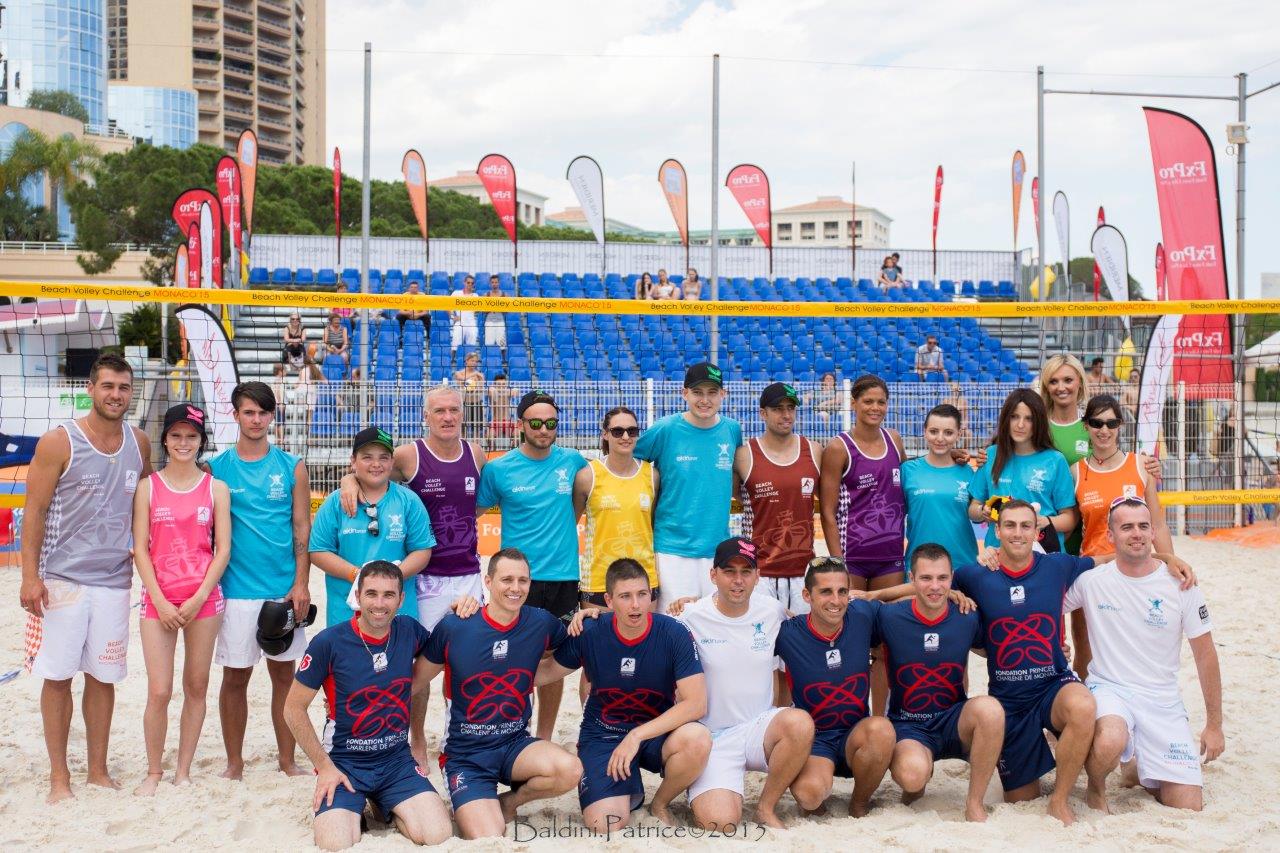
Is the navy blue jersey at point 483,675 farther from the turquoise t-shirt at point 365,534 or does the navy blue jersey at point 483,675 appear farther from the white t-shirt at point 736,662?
the white t-shirt at point 736,662

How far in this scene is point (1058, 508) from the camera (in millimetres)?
4281

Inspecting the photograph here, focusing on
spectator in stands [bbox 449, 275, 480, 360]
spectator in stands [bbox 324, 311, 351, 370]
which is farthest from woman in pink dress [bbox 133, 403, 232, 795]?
spectator in stands [bbox 449, 275, 480, 360]

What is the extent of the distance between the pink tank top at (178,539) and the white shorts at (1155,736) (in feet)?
10.6

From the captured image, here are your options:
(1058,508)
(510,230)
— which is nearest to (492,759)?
(1058,508)

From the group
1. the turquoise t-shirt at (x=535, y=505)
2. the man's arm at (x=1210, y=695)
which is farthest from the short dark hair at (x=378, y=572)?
the man's arm at (x=1210, y=695)

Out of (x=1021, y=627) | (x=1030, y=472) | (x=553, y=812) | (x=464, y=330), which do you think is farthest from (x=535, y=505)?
(x=464, y=330)

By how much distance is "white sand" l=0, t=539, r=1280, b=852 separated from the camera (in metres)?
3.31

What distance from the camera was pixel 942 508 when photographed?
433cm

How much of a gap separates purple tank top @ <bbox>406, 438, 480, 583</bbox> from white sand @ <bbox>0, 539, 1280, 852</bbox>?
948mm

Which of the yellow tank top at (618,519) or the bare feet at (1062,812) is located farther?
the yellow tank top at (618,519)

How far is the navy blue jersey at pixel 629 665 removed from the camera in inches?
145

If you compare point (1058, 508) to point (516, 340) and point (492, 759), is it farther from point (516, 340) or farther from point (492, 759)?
point (516, 340)

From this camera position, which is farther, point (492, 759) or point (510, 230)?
point (510, 230)

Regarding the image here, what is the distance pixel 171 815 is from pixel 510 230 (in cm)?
1327
